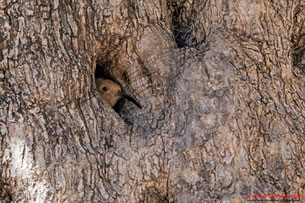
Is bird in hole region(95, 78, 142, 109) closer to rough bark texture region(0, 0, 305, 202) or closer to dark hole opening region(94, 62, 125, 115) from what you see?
dark hole opening region(94, 62, 125, 115)

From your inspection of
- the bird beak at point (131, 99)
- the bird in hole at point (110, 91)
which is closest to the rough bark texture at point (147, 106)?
the bird beak at point (131, 99)

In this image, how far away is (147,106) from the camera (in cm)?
330

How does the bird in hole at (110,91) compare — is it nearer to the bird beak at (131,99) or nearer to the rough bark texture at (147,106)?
the bird beak at (131,99)

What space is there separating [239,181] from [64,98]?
138 cm

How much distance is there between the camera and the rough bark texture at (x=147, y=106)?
110 inches

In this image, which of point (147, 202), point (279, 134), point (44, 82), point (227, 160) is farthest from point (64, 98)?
point (279, 134)

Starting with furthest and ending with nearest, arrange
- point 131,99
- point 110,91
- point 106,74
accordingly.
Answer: point 110,91, point 106,74, point 131,99

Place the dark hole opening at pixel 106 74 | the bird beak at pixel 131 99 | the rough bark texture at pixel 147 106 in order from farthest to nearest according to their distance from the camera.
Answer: the dark hole opening at pixel 106 74, the bird beak at pixel 131 99, the rough bark texture at pixel 147 106

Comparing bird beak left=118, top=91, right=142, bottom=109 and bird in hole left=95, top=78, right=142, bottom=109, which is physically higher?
bird in hole left=95, top=78, right=142, bottom=109

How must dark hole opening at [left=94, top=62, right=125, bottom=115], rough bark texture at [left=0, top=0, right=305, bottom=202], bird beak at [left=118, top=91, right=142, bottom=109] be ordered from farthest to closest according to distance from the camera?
1. dark hole opening at [left=94, top=62, right=125, bottom=115]
2. bird beak at [left=118, top=91, right=142, bottom=109]
3. rough bark texture at [left=0, top=0, right=305, bottom=202]

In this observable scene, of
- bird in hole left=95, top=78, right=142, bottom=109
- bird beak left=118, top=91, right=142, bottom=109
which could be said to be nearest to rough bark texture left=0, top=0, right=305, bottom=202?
bird beak left=118, top=91, right=142, bottom=109

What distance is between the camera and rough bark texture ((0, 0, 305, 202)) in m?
2.79

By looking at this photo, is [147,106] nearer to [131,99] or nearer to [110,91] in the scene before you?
[131,99]

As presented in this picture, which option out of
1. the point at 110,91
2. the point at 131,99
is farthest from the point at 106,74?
the point at 131,99
